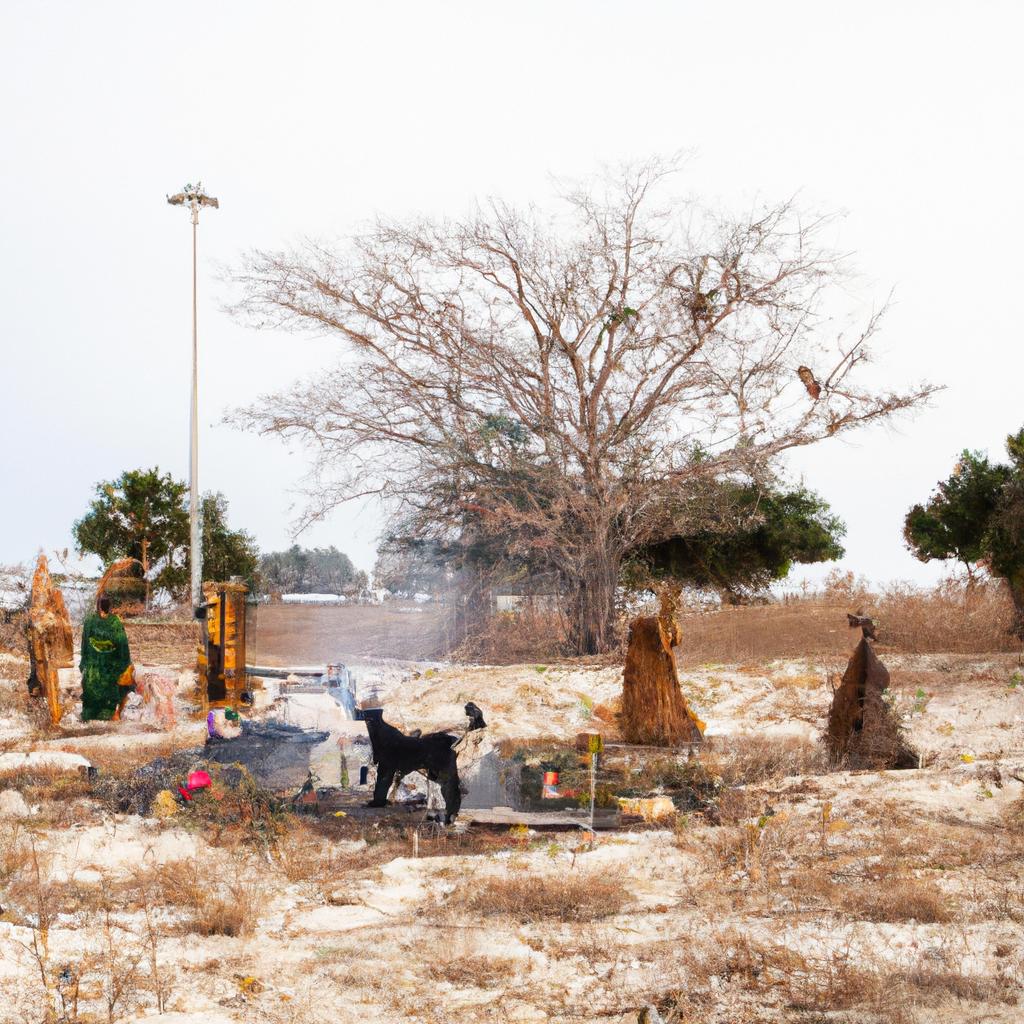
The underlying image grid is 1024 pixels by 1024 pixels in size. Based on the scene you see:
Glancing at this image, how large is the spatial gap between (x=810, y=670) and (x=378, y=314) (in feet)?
34.9

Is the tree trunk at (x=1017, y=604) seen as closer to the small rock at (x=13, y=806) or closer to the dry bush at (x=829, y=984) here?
the dry bush at (x=829, y=984)

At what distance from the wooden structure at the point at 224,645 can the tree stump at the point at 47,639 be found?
163 cm

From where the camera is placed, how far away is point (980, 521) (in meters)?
19.7

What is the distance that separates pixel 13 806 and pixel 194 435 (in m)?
17.4

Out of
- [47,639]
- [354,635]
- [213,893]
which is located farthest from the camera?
[354,635]

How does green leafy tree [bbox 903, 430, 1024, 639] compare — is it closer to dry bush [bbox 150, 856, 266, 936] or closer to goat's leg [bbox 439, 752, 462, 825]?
goat's leg [bbox 439, 752, 462, 825]

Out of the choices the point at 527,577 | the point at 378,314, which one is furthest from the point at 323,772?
the point at 378,314

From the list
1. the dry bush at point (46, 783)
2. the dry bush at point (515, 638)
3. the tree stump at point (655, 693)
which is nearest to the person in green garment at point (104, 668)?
the dry bush at point (46, 783)

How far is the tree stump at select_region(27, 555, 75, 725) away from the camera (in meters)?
13.2

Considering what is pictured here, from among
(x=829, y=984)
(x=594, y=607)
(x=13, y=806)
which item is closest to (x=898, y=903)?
(x=829, y=984)

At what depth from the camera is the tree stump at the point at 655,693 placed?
1148 cm

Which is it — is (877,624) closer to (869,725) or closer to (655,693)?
(655,693)

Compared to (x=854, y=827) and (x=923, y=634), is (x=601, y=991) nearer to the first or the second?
(x=854, y=827)

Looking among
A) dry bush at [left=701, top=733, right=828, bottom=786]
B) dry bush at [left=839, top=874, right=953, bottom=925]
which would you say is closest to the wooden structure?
dry bush at [left=701, top=733, right=828, bottom=786]
